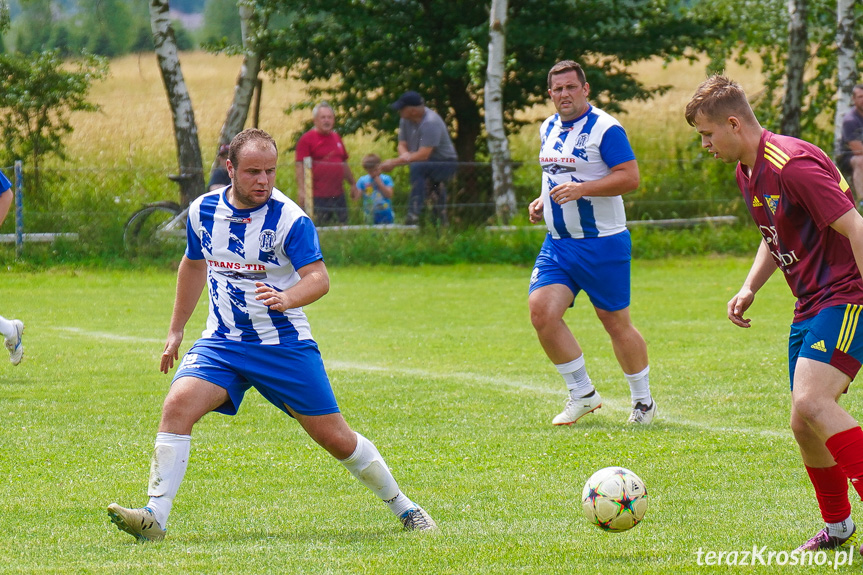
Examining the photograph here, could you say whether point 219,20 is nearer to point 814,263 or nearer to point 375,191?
point 375,191

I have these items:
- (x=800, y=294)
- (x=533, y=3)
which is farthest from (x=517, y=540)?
(x=533, y=3)

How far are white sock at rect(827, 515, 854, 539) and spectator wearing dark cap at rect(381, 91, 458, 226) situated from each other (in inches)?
491

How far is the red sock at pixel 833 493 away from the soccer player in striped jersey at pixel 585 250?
9.66 feet

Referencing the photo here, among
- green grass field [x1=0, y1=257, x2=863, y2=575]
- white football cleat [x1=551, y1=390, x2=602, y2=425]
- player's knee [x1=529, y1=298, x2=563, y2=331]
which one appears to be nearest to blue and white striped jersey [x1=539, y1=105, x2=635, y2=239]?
player's knee [x1=529, y1=298, x2=563, y2=331]

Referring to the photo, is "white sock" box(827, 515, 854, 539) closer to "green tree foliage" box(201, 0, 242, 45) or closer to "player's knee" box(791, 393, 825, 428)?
"player's knee" box(791, 393, 825, 428)

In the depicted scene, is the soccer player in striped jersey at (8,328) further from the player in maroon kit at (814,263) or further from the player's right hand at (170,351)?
the player in maroon kit at (814,263)

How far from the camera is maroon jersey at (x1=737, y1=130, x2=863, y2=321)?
3.99m

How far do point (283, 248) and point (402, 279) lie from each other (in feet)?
37.5

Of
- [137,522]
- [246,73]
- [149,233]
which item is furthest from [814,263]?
[246,73]

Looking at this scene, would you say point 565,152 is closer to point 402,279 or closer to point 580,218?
point 580,218

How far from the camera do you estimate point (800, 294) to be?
431cm

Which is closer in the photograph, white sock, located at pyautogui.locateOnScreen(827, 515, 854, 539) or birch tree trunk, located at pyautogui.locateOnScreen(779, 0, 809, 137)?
white sock, located at pyautogui.locateOnScreen(827, 515, 854, 539)

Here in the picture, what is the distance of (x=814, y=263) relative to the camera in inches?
166

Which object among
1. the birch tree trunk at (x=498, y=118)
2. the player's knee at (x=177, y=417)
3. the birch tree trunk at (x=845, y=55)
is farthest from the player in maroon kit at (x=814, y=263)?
the birch tree trunk at (x=845, y=55)
